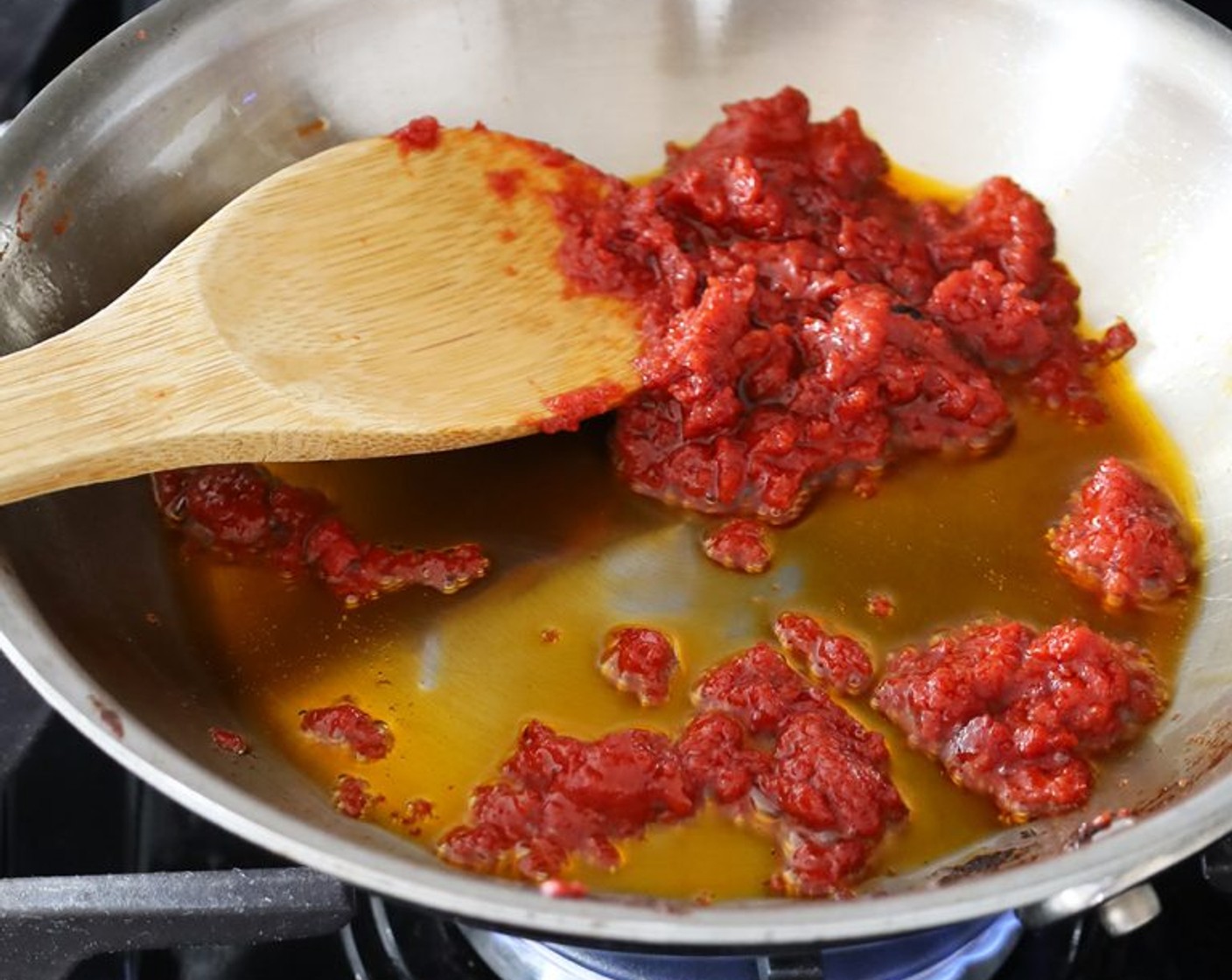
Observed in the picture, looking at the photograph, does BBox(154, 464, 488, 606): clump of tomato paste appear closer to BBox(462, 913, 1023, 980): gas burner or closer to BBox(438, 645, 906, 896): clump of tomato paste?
BBox(438, 645, 906, 896): clump of tomato paste

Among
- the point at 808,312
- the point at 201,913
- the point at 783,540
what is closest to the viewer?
the point at 201,913

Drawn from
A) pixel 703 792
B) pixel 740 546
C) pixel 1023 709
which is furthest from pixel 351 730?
pixel 1023 709

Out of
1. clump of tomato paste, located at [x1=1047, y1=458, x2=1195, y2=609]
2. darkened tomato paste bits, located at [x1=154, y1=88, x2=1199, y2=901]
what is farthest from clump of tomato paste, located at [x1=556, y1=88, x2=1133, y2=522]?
clump of tomato paste, located at [x1=1047, y1=458, x2=1195, y2=609]

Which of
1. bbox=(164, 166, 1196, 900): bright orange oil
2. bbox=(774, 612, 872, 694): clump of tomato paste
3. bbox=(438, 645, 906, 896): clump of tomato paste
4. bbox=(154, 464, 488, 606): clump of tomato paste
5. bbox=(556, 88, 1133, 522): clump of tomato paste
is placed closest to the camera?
bbox=(438, 645, 906, 896): clump of tomato paste

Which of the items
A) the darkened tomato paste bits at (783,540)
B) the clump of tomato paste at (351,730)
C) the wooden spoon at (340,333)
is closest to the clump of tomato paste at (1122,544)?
the darkened tomato paste bits at (783,540)

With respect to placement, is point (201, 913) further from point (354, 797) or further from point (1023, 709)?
point (1023, 709)

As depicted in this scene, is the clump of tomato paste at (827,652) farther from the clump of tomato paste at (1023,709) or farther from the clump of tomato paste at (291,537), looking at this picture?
the clump of tomato paste at (291,537)

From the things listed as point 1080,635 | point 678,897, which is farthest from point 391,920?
point 1080,635
